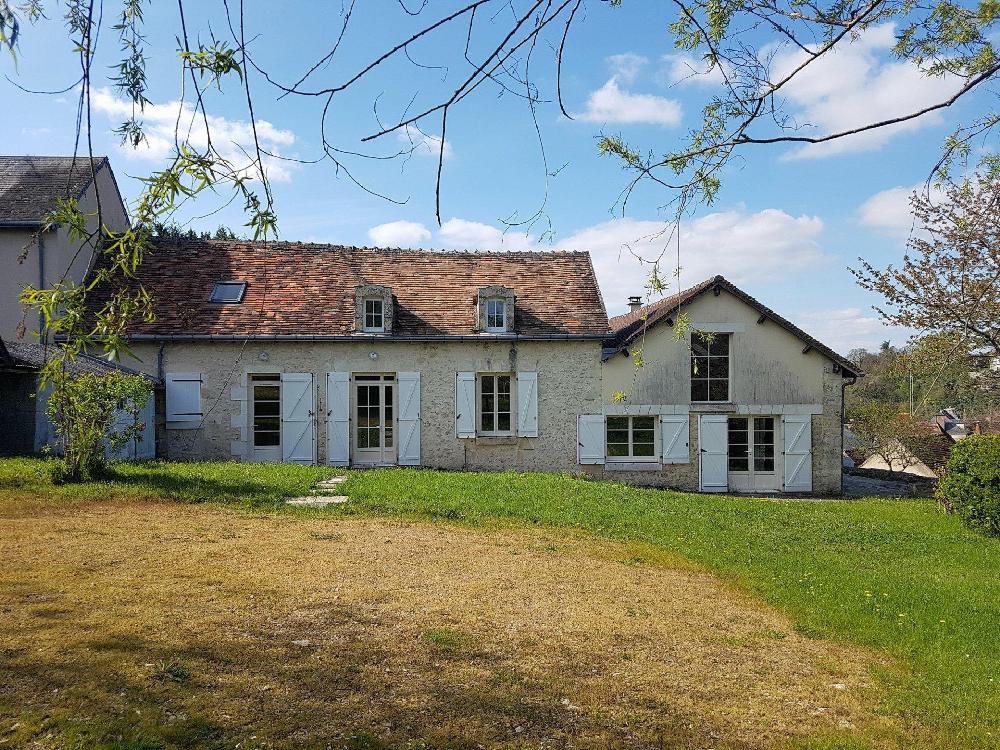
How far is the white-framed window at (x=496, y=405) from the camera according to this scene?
15.1 metres

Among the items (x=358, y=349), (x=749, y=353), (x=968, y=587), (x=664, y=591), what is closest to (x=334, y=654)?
(x=664, y=591)

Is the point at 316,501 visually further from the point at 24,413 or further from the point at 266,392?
the point at 24,413

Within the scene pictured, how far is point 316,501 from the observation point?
10.1 metres

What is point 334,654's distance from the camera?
436 cm

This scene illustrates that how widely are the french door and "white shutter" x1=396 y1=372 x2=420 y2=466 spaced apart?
0.97 feet

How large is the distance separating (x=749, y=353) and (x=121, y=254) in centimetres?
1452

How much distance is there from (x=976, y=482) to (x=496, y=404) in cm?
864

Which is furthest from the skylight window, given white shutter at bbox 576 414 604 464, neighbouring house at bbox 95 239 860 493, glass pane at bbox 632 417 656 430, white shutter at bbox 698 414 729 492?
white shutter at bbox 698 414 729 492

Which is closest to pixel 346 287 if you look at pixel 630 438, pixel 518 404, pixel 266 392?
pixel 266 392

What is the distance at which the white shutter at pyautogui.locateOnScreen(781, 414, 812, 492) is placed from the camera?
15.1 m

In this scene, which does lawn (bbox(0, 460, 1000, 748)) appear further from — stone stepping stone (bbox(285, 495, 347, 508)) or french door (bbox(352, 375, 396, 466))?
french door (bbox(352, 375, 396, 466))

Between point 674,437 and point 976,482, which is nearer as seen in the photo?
point 976,482

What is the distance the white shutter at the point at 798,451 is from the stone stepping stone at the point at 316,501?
9761 mm

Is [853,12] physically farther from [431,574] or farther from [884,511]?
[884,511]
